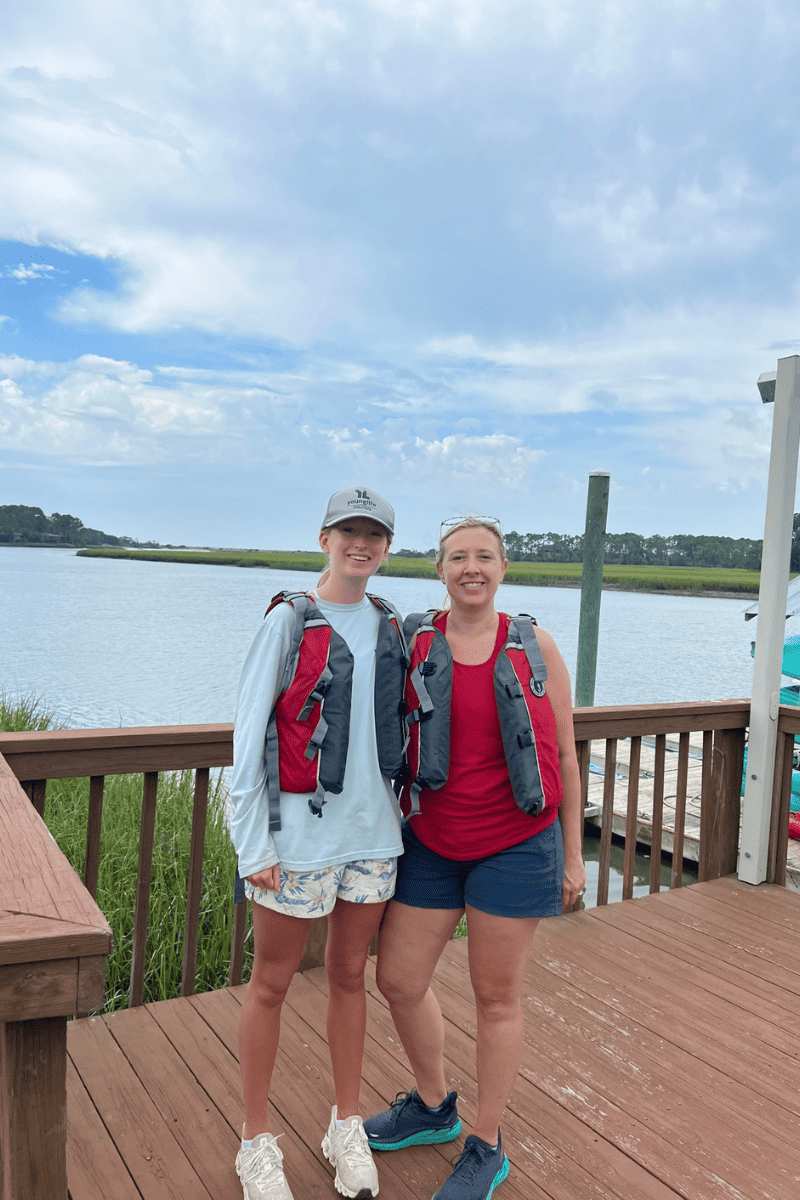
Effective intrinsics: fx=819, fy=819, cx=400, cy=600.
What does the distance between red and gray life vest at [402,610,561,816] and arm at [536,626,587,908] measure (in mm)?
46

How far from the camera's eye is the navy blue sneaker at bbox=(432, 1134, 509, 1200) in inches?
58.7

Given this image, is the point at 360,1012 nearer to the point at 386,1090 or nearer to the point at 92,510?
the point at 386,1090

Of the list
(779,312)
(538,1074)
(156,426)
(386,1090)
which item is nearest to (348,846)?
(386,1090)

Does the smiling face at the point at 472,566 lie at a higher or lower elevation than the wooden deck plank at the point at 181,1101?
higher

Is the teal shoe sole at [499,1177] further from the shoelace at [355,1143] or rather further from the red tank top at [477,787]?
the red tank top at [477,787]

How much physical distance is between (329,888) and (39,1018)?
2.13 feet

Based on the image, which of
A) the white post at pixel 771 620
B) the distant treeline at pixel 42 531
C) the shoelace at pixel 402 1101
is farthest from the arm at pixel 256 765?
the distant treeline at pixel 42 531

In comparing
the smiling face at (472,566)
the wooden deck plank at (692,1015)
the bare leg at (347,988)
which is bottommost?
the wooden deck plank at (692,1015)

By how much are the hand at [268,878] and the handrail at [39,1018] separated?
Answer: 495 millimetres

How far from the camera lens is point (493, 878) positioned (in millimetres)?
1493

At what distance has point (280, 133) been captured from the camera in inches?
1965

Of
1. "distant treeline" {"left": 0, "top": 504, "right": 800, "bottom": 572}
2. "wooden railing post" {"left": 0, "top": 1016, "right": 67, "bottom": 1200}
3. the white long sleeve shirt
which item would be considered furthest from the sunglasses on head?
"distant treeline" {"left": 0, "top": 504, "right": 800, "bottom": 572}

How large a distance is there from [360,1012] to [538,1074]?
66 cm

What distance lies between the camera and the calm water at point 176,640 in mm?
14617
